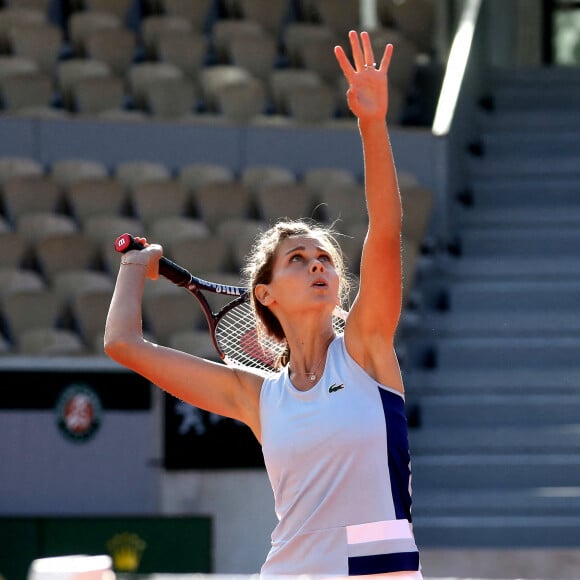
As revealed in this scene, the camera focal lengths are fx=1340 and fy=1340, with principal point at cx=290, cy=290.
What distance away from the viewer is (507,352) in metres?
8.30

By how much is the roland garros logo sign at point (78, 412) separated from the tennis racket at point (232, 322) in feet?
10.8

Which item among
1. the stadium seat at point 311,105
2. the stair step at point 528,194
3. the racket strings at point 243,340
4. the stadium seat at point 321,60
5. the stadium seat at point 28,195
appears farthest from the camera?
the stadium seat at point 321,60

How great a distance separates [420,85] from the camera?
11.1m

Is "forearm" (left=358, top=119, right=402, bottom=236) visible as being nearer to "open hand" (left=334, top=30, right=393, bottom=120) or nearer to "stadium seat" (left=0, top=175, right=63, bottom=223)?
"open hand" (left=334, top=30, right=393, bottom=120)

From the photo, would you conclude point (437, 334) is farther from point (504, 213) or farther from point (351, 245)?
point (504, 213)

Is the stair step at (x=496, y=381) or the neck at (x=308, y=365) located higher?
the neck at (x=308, y=365)

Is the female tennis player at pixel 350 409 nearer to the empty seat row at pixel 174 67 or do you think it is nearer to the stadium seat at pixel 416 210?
the stadium seat at pixel 416 210

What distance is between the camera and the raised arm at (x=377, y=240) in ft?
8.46

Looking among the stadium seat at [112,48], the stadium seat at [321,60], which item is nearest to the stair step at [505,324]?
the stadium seat at [321,60]

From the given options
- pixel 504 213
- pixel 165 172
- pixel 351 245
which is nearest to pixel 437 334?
pixel 351 245

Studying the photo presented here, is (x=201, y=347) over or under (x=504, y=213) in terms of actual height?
under

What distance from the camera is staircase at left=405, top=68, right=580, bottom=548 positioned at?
7.24m

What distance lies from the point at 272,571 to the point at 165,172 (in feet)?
22.5

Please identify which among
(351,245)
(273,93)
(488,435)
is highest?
(273,93)
